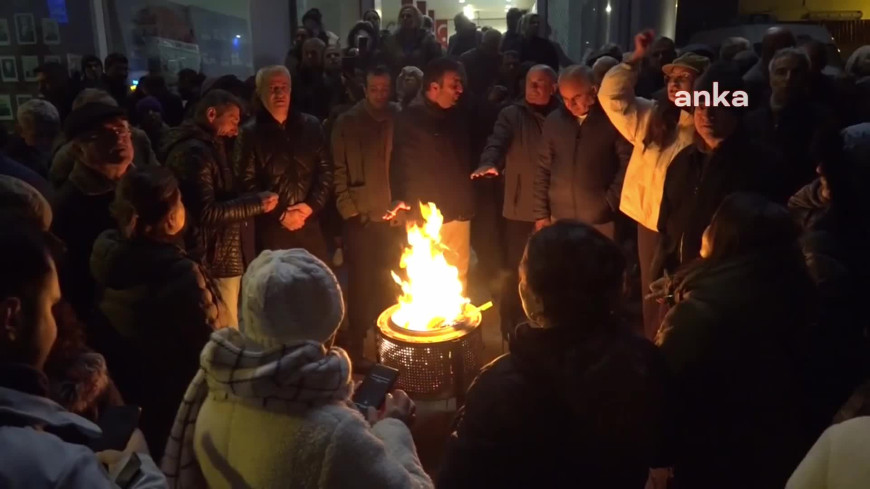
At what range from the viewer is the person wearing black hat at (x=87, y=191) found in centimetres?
359

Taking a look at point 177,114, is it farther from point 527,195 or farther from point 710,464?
point 710,464

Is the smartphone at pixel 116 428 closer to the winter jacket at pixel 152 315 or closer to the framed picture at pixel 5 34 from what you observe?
the winter jacket at pixel 152 315

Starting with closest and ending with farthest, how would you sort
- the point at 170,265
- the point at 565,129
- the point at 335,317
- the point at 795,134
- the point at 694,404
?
the point at 335,317 → the point at 694,404 → the point at 170,265 → the point at 795,134 → the point at 565,129

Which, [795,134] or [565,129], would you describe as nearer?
[795,134]

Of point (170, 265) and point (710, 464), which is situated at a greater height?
point (170, 265)

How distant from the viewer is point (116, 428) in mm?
1874

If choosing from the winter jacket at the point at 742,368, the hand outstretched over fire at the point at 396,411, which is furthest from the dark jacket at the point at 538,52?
the hand outstretched over fire at the point at 396,411

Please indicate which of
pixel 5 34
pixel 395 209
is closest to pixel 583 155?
pixel 395 209

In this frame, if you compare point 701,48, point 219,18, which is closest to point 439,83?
point 701,48

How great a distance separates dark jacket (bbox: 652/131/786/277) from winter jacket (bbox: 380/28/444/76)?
5123 millimetres

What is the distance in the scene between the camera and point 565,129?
5.40 metres

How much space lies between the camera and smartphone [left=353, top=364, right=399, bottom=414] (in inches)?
100

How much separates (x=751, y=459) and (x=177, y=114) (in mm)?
7512

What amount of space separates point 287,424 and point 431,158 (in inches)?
156
